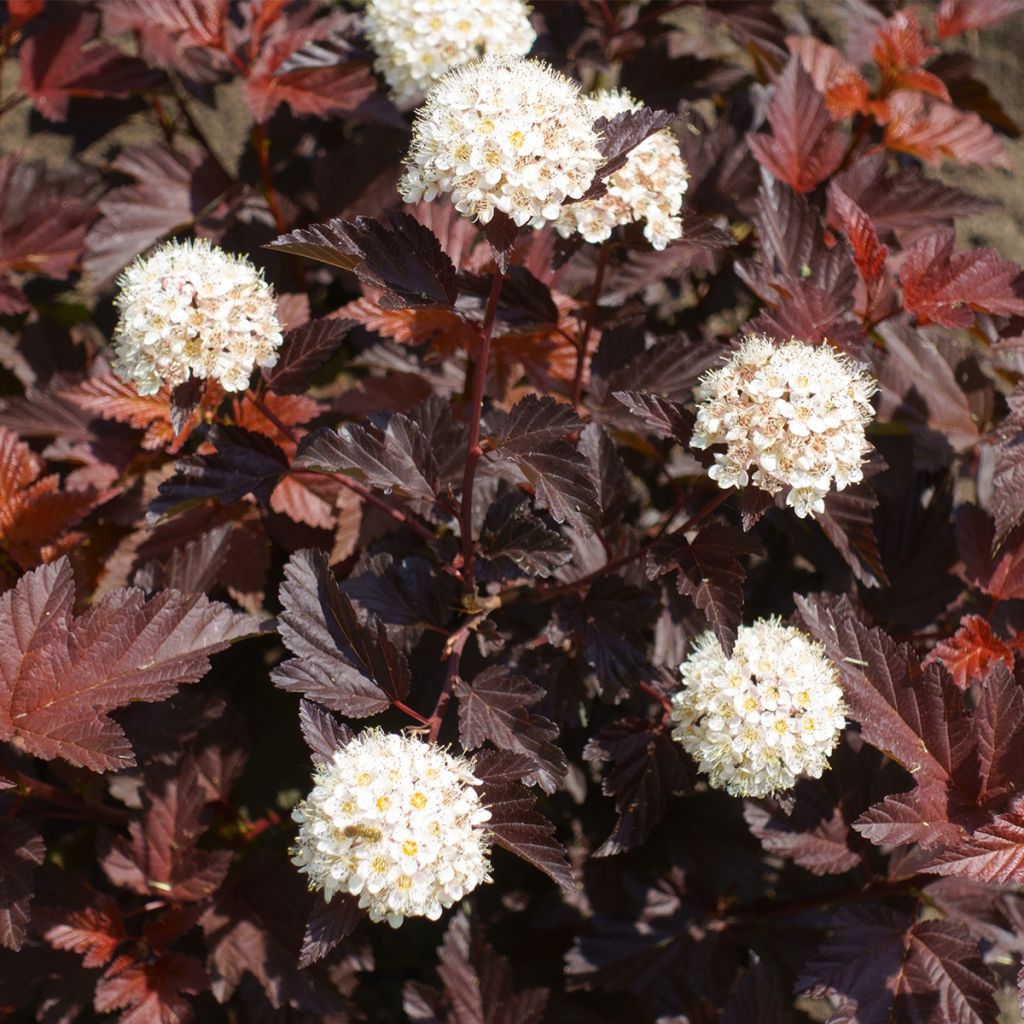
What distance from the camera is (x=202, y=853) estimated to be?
67.7 inches

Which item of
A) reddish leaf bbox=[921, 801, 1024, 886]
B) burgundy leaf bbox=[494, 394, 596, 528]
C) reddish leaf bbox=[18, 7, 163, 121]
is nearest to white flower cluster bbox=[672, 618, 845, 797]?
reddish leaf bbox=[921, 801, 1024, 886]

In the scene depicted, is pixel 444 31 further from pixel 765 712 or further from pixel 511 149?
pixel 765 712

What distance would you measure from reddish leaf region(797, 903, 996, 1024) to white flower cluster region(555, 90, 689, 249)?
1.13 m

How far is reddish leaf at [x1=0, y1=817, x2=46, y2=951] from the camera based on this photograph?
1.38m

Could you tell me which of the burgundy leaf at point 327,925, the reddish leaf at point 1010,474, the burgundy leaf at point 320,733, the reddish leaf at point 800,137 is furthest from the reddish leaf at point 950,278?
the burgundy leaf at point 327,925

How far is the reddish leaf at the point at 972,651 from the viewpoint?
1.61 meters

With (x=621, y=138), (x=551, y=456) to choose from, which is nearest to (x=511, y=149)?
(x=621, y=138)

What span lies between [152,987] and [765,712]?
1128 millimetres

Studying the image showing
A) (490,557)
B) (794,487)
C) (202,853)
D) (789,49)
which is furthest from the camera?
(789,49)

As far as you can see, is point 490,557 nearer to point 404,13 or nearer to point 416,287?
point 416,287

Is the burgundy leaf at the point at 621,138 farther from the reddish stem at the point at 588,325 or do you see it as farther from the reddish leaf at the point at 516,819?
the reddish leaf at the point at 516,819

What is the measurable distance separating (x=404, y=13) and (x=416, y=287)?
0.78m

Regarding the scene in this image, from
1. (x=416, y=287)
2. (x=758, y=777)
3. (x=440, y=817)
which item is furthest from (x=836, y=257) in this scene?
(x=440, y=817)

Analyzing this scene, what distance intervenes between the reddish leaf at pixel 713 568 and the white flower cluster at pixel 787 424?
0.38ft
